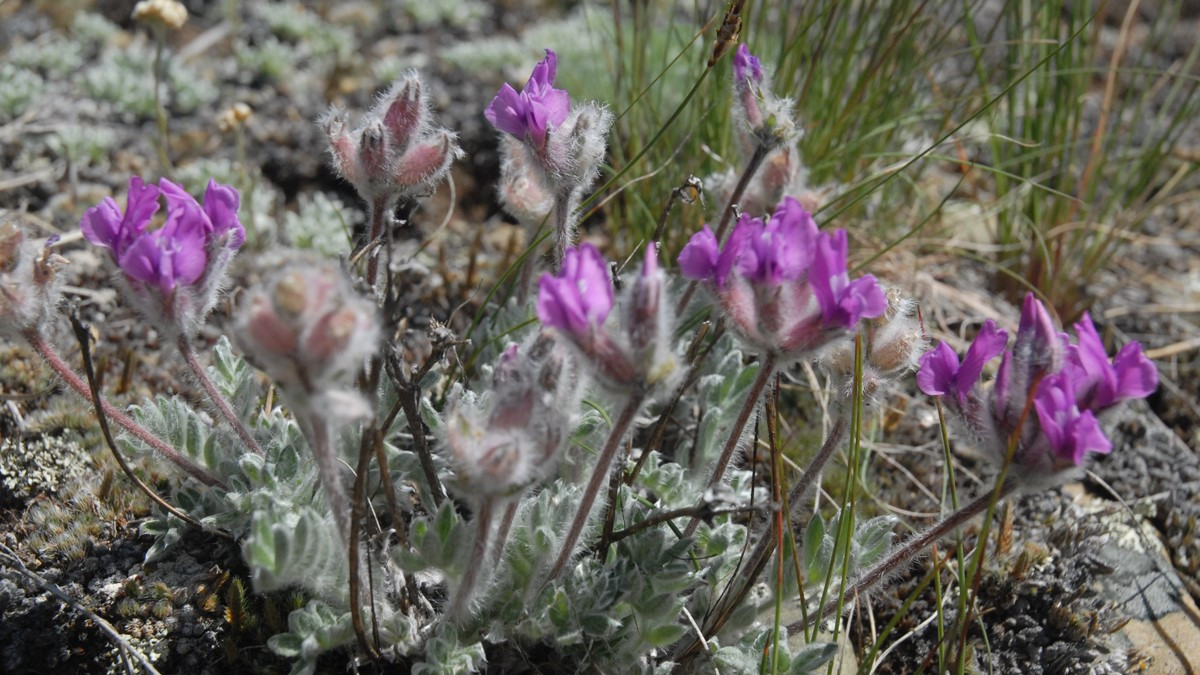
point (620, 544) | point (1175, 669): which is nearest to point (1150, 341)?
point (1175, 669)

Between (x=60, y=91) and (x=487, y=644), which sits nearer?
(x=487, y=644)

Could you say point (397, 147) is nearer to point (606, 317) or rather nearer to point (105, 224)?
point (105, 224)

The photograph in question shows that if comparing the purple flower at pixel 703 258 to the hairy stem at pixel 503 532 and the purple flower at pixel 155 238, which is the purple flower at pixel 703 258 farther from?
the purple flower at pixel 155 238

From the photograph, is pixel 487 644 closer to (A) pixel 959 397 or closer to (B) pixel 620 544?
(B) pixel 620 544

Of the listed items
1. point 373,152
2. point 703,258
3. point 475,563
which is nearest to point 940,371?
point 703,258

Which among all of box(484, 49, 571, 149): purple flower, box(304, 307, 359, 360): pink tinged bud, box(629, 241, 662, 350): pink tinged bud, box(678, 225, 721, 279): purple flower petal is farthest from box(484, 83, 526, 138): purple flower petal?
box(304, 307, 359, 360): pink tinged bud

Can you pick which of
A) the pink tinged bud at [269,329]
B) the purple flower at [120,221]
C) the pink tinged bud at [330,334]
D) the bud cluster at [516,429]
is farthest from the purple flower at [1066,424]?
the purple flower at [120,221]
